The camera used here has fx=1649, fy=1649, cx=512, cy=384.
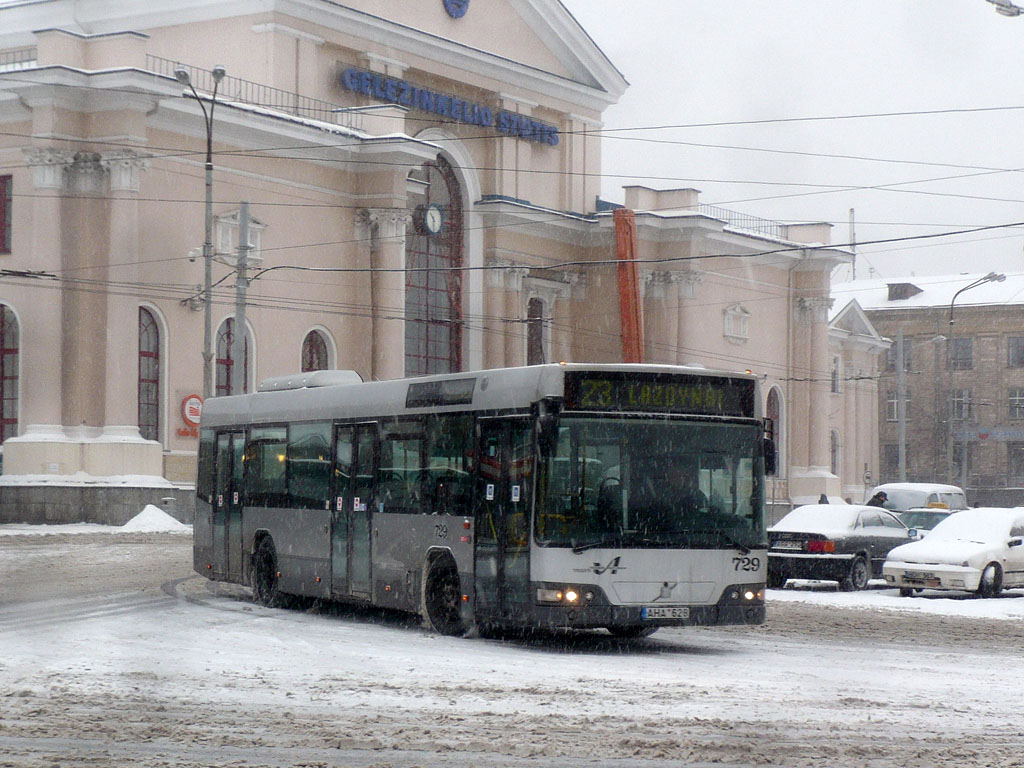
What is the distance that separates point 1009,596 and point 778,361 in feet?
134

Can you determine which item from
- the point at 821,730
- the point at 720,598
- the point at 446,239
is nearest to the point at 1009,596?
the point at 720,598

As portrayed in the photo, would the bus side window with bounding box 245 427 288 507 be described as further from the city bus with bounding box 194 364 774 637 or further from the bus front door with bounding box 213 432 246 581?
the city bus with bounding box 194 364 774 637

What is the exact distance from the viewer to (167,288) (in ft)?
135

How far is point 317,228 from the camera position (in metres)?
45.9

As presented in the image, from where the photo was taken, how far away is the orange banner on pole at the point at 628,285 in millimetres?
55438

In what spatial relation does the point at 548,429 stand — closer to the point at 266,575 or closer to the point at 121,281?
the point at 266,575

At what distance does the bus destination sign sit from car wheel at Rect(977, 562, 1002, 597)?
9.78m

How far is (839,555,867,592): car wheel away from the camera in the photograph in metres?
24.8

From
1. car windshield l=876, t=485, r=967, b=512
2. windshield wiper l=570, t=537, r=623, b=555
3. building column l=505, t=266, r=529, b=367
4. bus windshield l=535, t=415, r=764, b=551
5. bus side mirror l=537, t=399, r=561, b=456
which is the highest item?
building column l=505, t=266, r=529, b=367

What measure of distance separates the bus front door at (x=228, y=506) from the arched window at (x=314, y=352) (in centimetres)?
2502

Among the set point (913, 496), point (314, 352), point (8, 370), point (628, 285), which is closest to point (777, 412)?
point (628, 285)

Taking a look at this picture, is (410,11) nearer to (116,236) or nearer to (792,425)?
(116,236)

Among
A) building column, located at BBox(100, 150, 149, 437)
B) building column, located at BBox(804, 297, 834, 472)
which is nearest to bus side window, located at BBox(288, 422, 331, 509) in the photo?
building column, located at BBox(100, 150, 149, 437)

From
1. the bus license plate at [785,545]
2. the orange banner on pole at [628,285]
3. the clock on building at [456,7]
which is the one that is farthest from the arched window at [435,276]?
the bus license plate at [785,545]
